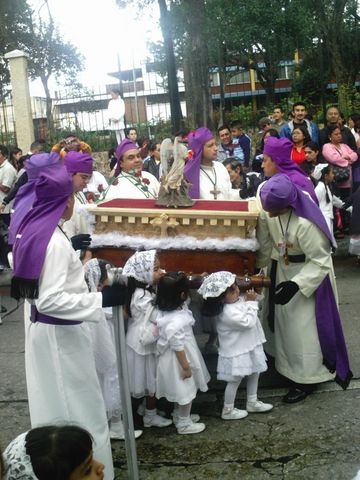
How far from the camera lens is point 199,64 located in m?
13.6

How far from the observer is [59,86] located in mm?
24094

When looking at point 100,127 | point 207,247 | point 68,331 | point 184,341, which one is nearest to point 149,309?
point 184,341

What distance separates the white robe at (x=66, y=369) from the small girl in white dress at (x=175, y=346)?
0.79m

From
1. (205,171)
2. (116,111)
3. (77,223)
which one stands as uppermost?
(116,111)

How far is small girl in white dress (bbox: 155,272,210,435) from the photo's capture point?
447 centimetres

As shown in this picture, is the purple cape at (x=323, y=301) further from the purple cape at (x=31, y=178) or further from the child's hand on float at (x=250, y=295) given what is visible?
the purple cape at (x=31, y=178)

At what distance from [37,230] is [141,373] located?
61.7 inches

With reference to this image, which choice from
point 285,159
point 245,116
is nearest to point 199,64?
point 245,116

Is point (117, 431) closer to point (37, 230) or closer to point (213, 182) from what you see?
point (37, 230)

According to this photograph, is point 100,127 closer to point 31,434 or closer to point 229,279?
point 229,279

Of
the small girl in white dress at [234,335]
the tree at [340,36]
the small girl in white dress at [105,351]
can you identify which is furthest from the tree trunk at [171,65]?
the small girl in white dress at [105,351]

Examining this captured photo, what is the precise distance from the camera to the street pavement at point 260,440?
4098 mm

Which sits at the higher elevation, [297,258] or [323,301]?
[297,258]

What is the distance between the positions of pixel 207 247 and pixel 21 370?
2.25 m
